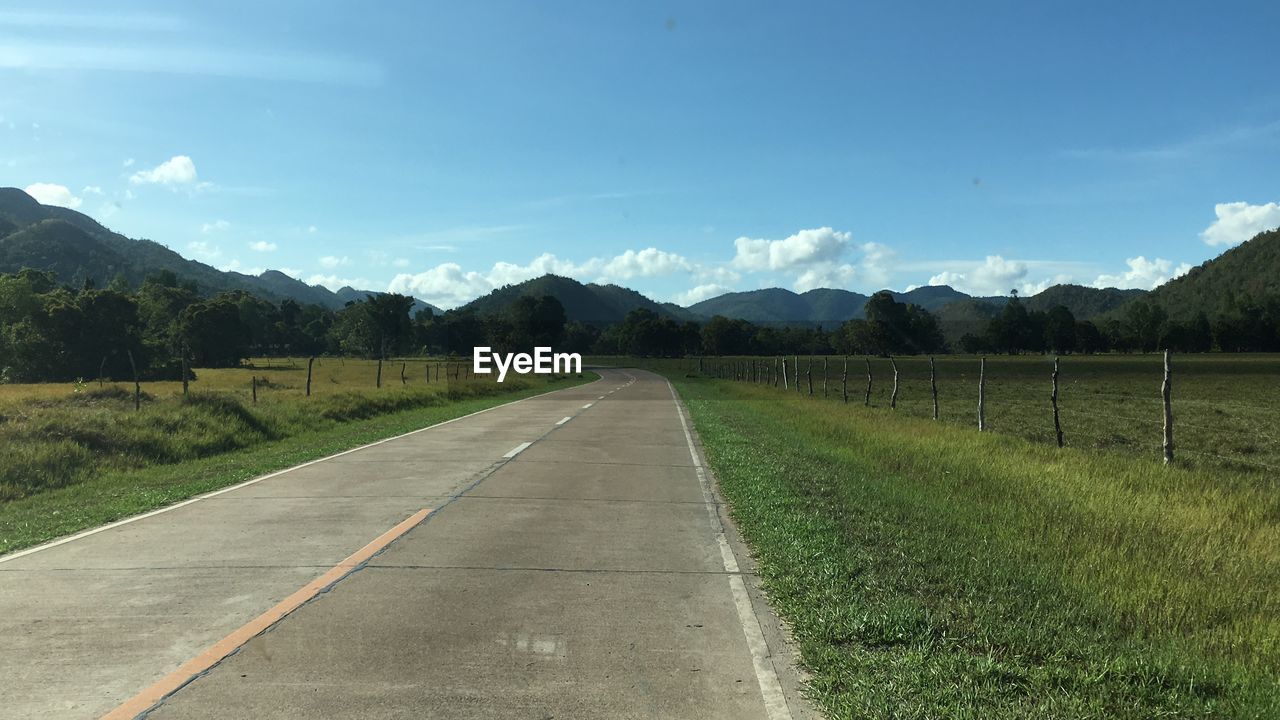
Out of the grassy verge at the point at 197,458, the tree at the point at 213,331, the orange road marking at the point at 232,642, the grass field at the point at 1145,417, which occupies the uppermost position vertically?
the tree at the point at 213,331

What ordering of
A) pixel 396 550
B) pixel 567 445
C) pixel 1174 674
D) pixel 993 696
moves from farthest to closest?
pixel 567 445
pixel 396 550
pixel 1174 674
pixel 993 696

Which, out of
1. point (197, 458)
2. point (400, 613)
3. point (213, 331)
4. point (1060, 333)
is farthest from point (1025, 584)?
point (1060, 333)

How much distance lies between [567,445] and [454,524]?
7978 mm

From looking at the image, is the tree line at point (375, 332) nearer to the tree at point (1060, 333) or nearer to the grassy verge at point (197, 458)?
the tree at point (1060, 333)

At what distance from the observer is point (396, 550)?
7.48 meters

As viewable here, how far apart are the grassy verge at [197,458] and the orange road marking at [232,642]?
3944 mm

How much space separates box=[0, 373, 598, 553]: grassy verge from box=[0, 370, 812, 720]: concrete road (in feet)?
3.05

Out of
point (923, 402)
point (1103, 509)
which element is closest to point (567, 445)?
point (1103, 509)

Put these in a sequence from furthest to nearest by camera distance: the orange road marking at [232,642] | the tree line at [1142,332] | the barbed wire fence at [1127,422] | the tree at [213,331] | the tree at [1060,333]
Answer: the tree at [1060,333], the tree line at [1142,332], the tree at [213,331], the barbed wire fence at [1127,422], the orange road marking at [232,642]

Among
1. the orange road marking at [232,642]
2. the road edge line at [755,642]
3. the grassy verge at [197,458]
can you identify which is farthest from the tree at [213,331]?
the road edge line at [755,642]

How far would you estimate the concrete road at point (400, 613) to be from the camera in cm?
425

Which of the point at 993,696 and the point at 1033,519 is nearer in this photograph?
the point at 993,696

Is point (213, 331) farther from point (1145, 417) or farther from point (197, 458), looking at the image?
point (1145, 417)

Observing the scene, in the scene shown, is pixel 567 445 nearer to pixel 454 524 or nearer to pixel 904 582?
pixel 454 524
